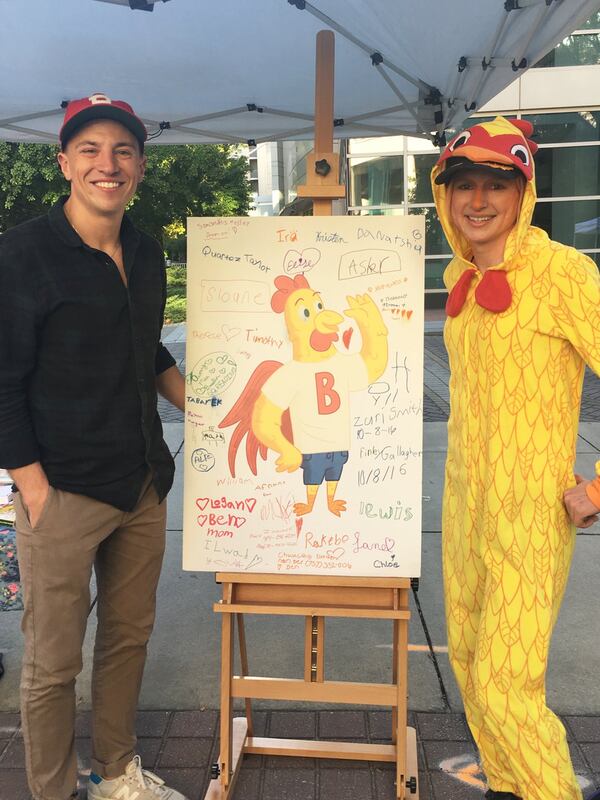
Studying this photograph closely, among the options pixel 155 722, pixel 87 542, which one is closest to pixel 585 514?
pixel 87 542

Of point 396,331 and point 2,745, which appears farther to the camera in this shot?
point 2,745

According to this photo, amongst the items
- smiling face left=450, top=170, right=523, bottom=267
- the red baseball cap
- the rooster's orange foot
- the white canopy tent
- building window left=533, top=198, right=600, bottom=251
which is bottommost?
the rooster's orange foot

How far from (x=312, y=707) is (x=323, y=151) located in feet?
6.94

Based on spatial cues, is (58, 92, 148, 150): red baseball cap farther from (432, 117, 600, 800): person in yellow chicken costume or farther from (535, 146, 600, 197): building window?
(535, 146, 600, 197): building window

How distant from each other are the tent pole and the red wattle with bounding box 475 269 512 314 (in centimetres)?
78

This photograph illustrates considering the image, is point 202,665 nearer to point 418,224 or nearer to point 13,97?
point 418,224

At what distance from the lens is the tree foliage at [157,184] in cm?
1677

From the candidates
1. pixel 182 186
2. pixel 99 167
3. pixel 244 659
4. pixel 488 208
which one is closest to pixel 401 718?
pixel 244 659

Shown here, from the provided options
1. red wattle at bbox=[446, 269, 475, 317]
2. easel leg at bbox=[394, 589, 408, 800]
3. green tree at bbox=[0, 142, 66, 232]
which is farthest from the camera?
green tree at bbox=[0, 142, 66, 232]

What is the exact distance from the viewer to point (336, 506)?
2.16 metres

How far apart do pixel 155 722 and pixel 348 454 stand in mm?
1328

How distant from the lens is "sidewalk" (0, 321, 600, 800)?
2260mm

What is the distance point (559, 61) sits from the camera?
13000 mm

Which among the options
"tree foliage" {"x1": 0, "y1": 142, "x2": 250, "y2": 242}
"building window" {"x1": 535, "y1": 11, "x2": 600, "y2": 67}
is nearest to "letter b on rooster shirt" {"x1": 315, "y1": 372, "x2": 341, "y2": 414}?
"building window" {"x1": 535, "y1": 11, "x2": 600, "y2": 67}
